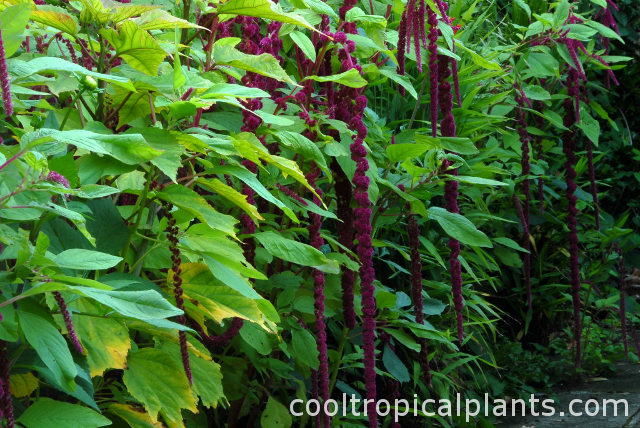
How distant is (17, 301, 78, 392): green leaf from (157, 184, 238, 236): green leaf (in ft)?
0.86

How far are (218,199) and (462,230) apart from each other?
0.52 metres

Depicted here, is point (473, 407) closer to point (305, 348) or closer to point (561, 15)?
point (305, 348)

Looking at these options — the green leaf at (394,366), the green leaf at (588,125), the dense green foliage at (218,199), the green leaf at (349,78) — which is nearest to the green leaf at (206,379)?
the dense green foliage at (218,199)

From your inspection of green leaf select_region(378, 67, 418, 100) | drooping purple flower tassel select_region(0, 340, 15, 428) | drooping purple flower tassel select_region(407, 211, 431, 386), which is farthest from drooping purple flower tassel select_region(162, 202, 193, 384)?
drooping purple flower tassel select_region(407, 211, 431, 386)

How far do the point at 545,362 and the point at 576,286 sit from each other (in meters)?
0.85

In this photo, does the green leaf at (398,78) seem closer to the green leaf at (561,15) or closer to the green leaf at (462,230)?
the green leaf at (462,230)

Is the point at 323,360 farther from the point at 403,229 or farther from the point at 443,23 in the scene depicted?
the point at 403,229

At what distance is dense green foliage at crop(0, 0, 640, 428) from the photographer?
34.4 inches

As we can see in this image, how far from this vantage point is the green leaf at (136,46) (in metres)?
1.01

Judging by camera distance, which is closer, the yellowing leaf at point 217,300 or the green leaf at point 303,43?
the yellowing leaf at point 217,300

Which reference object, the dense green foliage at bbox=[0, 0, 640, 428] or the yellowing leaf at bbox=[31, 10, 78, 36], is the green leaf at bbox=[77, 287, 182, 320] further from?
the yellowing leaf at bbox=[31, 10, 78, 36]

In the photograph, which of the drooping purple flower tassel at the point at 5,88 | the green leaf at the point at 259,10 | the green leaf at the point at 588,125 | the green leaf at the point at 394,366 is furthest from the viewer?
the green leaf at the point at 588,125

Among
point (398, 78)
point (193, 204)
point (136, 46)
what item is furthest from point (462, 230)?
point (136, 46)

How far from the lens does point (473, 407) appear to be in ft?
8.86
